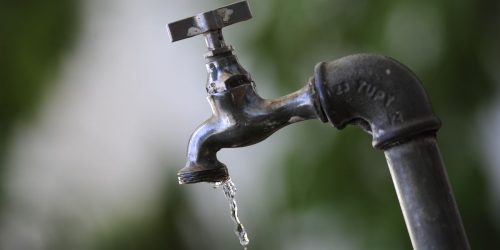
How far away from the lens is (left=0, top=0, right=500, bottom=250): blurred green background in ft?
4.88

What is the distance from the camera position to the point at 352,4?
1.53 metres

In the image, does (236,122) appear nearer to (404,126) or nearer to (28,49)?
(404,126)

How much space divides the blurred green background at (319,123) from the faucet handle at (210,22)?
0.81 m

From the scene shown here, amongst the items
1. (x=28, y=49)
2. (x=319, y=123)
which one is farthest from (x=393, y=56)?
(x=28, y=49)

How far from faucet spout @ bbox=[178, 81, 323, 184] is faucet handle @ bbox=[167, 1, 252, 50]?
2.4 inches

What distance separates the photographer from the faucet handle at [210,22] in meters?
0.74

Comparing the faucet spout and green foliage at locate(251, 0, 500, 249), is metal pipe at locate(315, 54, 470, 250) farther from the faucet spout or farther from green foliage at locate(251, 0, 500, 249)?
green foliage at locate(251, 0, 500, 249)

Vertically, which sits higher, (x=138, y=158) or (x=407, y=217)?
(x=138, y=158)

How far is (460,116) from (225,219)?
0.55 meters

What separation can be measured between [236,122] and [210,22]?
10 centimetres

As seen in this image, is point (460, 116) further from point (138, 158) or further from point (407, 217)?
point (407, 217)

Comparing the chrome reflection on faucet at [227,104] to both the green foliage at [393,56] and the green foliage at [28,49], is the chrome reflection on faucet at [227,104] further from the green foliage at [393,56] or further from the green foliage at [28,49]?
the green foliage at [28,49]

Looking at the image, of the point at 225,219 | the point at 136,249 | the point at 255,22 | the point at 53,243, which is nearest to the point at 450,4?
the point at 255,22

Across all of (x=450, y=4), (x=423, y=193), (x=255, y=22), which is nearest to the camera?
(x=423, y=193)
